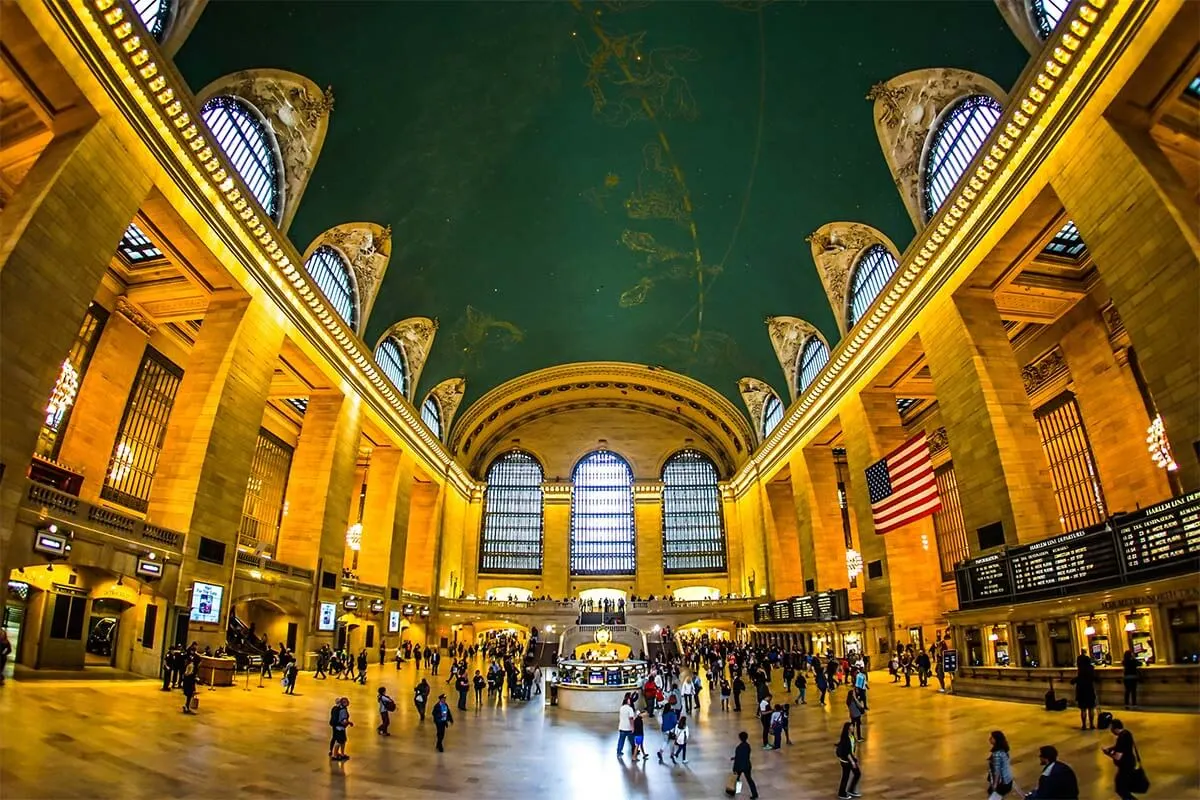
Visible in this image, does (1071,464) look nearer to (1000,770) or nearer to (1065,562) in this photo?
(1065,562)

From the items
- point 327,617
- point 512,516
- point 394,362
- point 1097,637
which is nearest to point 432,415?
point 394,362

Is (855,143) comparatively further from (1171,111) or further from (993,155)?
(1171,111)

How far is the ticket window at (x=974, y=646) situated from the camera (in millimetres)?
14633

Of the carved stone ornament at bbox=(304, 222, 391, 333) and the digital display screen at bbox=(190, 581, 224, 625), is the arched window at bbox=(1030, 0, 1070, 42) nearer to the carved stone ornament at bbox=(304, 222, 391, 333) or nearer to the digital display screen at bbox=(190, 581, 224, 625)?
the carved stone ornament at bbox=(304, 222, 391, 333)

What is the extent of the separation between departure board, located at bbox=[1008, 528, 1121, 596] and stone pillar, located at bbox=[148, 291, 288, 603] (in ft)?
58.8

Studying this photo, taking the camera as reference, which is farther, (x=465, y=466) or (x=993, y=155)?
(x=465, y=466)

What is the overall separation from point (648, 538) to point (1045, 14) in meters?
33.4

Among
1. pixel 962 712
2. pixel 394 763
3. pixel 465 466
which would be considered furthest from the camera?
pixel 465 466

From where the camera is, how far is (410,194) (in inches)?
812

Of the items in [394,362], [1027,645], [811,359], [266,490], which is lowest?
[1027,645]

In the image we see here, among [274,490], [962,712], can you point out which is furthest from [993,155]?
[274,490]

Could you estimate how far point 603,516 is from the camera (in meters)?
42.5

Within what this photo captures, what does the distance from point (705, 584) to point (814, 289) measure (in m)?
23.1

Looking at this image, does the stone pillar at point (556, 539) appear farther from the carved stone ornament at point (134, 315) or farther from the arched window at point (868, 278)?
the carved stone ornament at point (134, 315)
